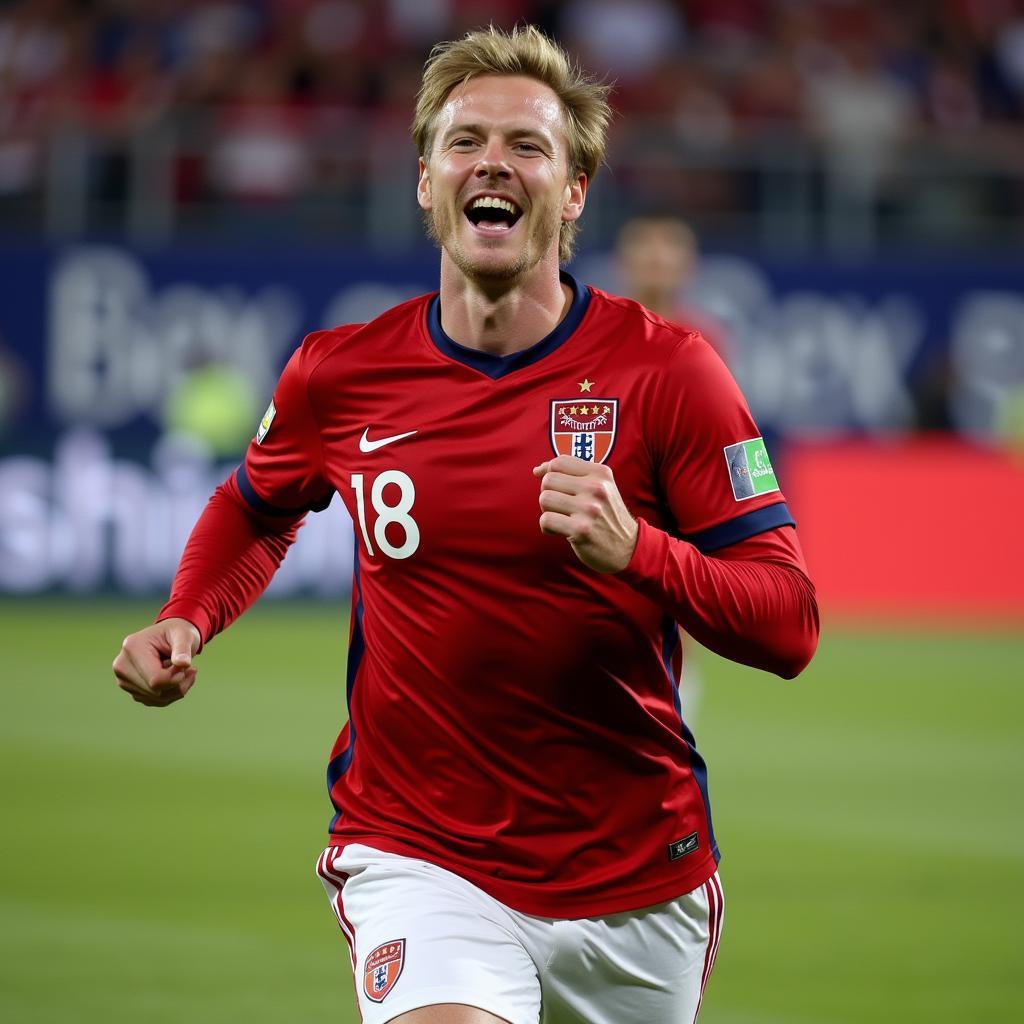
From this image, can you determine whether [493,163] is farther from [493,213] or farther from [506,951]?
[506,951]

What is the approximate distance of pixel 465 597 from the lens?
354 centimetres

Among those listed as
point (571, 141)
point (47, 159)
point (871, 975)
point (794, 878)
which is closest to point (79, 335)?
point (47, 159)

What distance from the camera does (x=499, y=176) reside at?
11.8 feet

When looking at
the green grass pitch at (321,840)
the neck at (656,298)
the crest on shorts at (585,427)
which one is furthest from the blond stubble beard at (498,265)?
the neck at (656,298)

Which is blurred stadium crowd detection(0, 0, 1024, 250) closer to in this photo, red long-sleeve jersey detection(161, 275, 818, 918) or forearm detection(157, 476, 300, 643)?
forearm detection(157, 476, 300, 643)

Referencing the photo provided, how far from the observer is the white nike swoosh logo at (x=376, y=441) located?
3.66 meters

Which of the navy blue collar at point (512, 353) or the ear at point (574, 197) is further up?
the ear at point (574, 197)

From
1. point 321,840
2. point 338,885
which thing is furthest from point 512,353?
point 321,840

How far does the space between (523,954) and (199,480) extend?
11981 mm

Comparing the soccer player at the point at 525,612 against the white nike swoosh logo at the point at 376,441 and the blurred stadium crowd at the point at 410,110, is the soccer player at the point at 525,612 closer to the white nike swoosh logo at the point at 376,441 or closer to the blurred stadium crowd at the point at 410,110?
the white nike swoosh logo at the point at 376,441

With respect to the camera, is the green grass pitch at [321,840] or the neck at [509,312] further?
the green grass pitch at [321,840]

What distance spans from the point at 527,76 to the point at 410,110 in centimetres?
1366

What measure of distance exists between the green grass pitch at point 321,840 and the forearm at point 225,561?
74.5 inches

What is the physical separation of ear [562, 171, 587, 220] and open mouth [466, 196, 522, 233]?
0.14 meters
